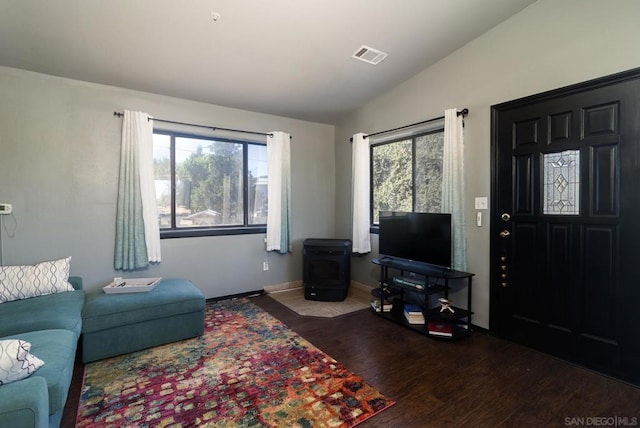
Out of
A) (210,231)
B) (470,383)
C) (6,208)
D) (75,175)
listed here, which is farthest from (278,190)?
(470,383)

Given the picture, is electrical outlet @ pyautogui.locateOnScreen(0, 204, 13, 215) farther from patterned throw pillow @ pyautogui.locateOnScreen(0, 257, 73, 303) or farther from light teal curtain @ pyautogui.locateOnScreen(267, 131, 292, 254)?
light teal curtain @ pyautogui.locateOnScreen(267, 131, 292, 254)

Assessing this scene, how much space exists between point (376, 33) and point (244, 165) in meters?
2.40

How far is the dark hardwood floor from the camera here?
1809mm

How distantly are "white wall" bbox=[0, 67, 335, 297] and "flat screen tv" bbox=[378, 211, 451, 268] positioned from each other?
6.95ft

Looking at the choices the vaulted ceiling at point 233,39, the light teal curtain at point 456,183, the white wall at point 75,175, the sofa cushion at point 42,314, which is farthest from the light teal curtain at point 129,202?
the light teal curtain at point 456,183

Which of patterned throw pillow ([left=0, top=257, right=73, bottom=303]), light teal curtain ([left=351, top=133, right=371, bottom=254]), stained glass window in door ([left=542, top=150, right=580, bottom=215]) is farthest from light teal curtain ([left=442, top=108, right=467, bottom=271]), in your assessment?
patterned throw pillow ([left=0, top=257, right=73, bottom=303])

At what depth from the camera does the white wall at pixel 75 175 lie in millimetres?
2902

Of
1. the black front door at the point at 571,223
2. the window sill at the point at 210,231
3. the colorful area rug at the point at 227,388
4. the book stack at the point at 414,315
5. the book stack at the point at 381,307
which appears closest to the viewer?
the colorful area rug at the point at 227,388

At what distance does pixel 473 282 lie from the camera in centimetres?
307

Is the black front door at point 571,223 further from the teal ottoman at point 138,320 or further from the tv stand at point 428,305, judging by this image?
the teal ottoman at point 138,320

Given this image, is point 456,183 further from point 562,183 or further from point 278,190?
point 278,190

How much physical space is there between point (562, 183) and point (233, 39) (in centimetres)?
310

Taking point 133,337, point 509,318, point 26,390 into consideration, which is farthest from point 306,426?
point 509,318

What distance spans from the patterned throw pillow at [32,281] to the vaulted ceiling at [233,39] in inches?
75.0
